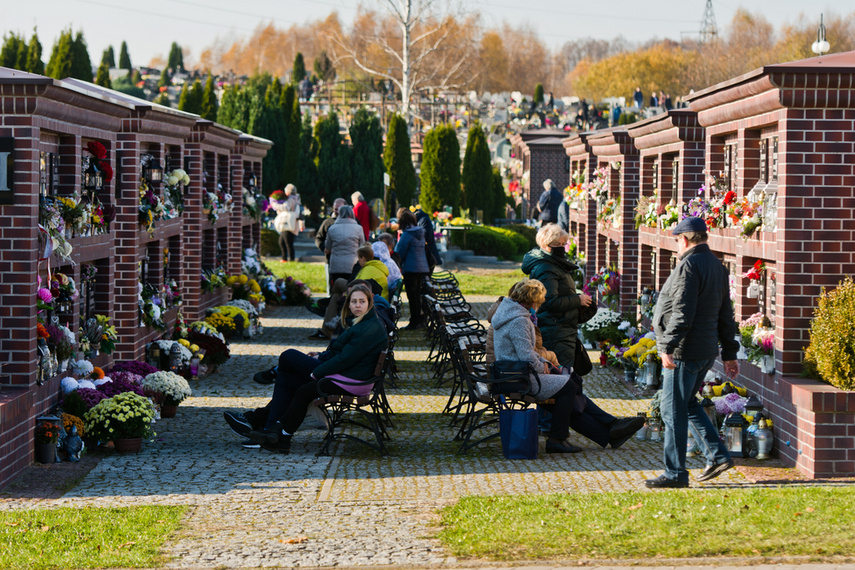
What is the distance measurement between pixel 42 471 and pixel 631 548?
15.6 ft

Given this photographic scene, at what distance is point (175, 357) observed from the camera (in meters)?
12.9

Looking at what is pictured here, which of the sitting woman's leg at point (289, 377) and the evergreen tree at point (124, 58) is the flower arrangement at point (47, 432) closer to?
the sitting woman's leg at point (289, 377)

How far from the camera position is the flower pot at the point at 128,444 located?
29.9ft

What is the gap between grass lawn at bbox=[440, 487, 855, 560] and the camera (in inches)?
234

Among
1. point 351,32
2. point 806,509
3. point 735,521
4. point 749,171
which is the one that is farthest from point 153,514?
point 351,32

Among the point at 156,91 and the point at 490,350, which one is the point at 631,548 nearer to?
the point at 490,350

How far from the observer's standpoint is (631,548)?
597 centimetres

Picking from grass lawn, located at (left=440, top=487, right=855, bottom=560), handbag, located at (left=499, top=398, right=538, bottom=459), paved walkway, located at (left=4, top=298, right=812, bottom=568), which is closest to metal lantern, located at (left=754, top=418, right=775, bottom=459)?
paved walkway, located at (left=4, top=298, right=812, bottom=568)

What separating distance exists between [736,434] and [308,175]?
107 feet

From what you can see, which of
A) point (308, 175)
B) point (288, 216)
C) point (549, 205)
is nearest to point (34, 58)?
point (308, 175)

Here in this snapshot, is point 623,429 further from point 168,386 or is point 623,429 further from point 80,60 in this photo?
point 80,60

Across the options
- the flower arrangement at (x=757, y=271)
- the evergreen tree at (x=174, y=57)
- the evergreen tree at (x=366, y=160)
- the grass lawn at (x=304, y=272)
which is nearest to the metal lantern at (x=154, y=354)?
the flower arrangement at (x=757, y=271)

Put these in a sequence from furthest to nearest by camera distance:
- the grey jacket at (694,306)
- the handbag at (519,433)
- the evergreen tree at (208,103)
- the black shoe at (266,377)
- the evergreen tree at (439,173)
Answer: the evergreen tree at (439,173) → the evergreen tree at (208,103) → the black shoe at (266,377) → the handbag at (519,433) → the grey jacket at (694,306)

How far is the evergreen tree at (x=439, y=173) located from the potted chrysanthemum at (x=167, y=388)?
30.4 metres
